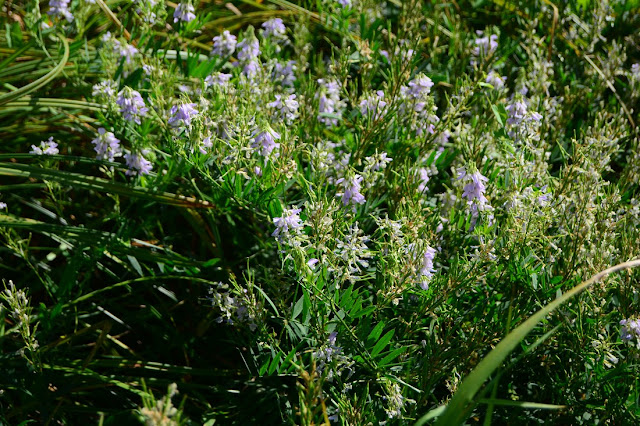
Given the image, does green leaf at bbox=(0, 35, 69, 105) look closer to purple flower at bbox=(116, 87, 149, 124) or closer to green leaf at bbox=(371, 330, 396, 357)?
purple flower at bbox=(116, 87, 149, 124)

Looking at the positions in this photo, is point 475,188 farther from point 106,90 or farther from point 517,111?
point 106,90

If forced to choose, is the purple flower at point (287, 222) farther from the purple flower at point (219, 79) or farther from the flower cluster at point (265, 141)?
the purple flower at point (219, 79)

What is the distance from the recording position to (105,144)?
195cm

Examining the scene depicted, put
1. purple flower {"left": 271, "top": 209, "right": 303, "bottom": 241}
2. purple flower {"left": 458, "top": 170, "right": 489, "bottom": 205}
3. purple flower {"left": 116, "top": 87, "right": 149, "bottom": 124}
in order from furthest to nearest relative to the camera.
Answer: purple flower {"left": 116, "top": 87, "right": 149, "bottom": 124} → purple flower {"left": 458, "top": 170, "right": 489, "bottom": 205} → purple flower {"left": 271, "top": 209, "right": 303, "bottom": 241}

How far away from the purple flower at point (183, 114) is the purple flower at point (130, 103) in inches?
4.8

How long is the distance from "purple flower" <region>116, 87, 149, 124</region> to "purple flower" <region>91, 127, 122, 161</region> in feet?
0.43

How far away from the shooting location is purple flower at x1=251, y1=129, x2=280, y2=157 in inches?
64.7

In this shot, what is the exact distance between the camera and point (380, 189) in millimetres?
1984

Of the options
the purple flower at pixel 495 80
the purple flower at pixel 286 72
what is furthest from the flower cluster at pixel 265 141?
the purple flower at pixel 495 80

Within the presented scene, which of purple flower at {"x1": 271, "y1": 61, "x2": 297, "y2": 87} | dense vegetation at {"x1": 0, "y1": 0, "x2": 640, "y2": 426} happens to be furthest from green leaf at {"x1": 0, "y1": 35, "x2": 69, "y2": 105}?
purple flower at {"x1": 271, "y1": 61, "x2": 297, "y2": 87}

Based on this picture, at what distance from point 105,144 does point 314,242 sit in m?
0.72

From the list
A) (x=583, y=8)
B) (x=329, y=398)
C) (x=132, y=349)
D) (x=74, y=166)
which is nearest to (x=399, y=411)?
(x=329, y=398)

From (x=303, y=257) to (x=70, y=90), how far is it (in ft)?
4.46

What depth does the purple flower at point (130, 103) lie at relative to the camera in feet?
5.83
